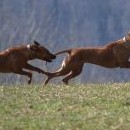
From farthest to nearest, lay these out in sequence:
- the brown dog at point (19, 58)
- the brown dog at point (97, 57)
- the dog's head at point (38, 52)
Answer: the brown dog at point (97, 57) < the dog's head at point (38, 52) < the brown dog at point (19, 58)

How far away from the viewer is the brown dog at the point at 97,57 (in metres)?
19.2

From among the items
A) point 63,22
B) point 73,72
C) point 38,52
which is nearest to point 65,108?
point 38,52

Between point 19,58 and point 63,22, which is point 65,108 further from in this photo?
point 63,22

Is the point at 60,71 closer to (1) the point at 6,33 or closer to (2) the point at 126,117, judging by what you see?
(2) the point at 126,117

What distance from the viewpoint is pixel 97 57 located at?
64.1 ft

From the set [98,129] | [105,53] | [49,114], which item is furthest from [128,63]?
[98,129]

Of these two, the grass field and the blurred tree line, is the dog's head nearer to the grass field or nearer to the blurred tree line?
the grass field

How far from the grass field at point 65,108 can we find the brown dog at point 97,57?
343 cm

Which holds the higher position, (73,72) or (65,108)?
(73,72)

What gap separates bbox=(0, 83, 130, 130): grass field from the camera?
10961 mm

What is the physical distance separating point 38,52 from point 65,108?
670 centimetres

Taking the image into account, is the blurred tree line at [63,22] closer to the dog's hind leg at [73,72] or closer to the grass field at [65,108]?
the dog's hind leg at [73,72]

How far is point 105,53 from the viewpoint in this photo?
770 inches

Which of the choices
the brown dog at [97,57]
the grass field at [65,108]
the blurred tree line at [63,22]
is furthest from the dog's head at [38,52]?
the blurred tree line at [63,22]
